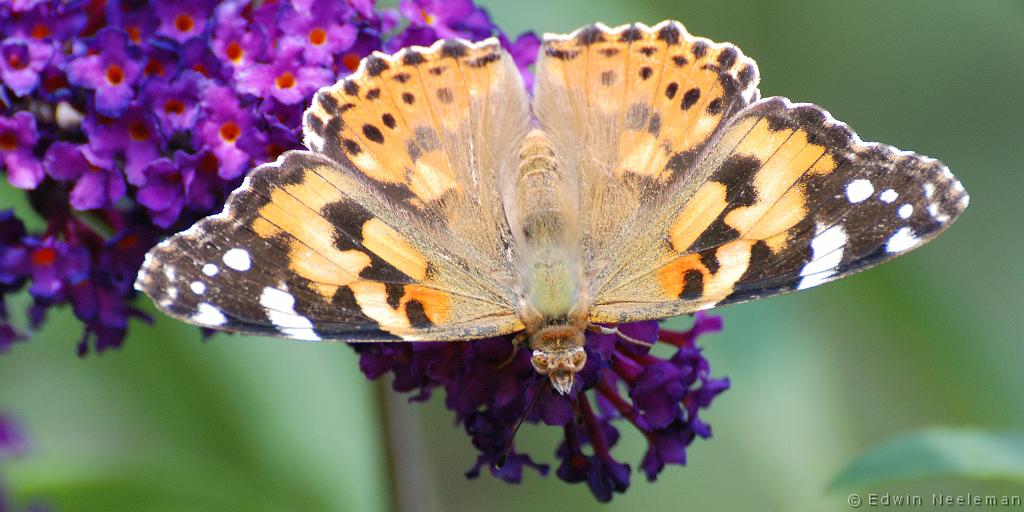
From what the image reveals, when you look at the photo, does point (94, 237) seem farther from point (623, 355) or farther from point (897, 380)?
point (897, 380)

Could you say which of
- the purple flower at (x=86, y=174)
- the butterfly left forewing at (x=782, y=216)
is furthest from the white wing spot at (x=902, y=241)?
the purple flower at (x=86, y=174)

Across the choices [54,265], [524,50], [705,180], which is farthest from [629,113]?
[54,265]

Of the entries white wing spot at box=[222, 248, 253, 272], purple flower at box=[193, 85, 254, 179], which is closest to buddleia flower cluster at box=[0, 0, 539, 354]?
purple flower at box=[193, 85, 254, 179]

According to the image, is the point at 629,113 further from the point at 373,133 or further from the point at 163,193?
the point at 163,193

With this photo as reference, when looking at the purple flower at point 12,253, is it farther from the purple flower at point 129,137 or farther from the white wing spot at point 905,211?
the white wing spot at point 905,211

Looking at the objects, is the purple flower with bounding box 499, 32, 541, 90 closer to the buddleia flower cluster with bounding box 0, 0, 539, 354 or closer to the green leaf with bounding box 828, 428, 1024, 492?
the buddleia flower cluster with bounding box 0, 0, 539, 354

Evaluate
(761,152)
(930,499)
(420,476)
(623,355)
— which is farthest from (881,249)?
(930,499)
